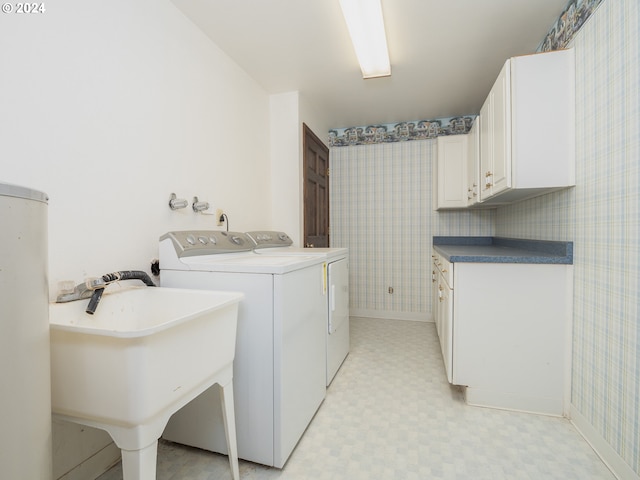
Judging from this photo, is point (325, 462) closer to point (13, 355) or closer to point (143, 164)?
point (13, 355)

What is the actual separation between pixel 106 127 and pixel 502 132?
213 centimetres

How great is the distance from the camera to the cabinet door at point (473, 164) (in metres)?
2.58

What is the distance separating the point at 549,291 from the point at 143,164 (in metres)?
2.31

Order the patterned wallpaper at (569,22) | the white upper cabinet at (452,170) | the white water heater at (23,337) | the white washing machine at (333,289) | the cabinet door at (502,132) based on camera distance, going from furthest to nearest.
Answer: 1. the white upper cabinet at (452,170)
2. the white washing machine at (333,289)
3. the cabinet door at (502,132)
4. the patterned wallpaper at (569,22)
5. the white water heater at (23,337)

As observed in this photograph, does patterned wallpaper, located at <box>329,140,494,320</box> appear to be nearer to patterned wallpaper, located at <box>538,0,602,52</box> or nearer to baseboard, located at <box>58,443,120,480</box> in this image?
patterned wallpaper, located at <box>538,0,602,52</box>

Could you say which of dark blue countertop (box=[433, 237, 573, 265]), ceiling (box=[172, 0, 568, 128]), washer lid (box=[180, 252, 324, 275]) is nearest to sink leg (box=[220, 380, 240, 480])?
washer lid (box=[180, 252, 324, 275])

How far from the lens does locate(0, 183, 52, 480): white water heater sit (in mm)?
604

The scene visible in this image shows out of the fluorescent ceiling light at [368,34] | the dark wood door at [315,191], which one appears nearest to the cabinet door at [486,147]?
the fluorescent ceiling light at [368,34]

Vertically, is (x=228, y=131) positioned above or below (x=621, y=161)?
above

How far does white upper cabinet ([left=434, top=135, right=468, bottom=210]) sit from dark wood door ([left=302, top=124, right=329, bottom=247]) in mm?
1295

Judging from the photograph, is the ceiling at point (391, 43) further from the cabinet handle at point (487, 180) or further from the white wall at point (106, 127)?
the cabinet handle at point (487, 180)

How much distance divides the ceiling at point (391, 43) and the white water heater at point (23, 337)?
1.71 m

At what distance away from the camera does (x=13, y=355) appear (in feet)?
2.02

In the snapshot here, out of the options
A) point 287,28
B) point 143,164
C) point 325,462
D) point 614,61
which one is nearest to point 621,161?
point 614,61
